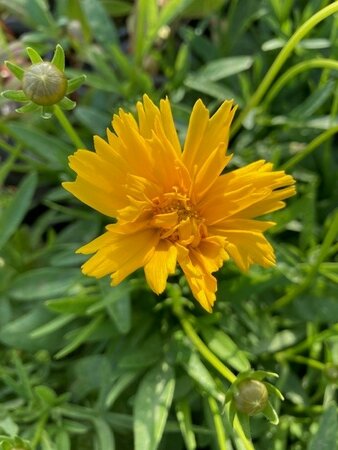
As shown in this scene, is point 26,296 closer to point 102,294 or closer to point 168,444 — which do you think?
point 102,294

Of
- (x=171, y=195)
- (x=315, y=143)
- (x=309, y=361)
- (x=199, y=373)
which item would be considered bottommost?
(x=309, y=361)

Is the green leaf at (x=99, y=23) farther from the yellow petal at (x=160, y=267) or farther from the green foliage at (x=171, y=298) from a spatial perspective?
the yellow petal at (x=160, y=267)

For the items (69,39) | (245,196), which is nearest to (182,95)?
(69,39)

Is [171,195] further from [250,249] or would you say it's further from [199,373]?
[199,373]

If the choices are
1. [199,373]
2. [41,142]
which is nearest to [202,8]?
[41,142]

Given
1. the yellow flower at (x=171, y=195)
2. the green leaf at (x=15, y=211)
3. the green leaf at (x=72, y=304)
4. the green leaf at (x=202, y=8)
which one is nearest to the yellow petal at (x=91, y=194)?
the yellow flower at (x=171, y=195)

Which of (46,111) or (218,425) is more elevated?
(46,111)
